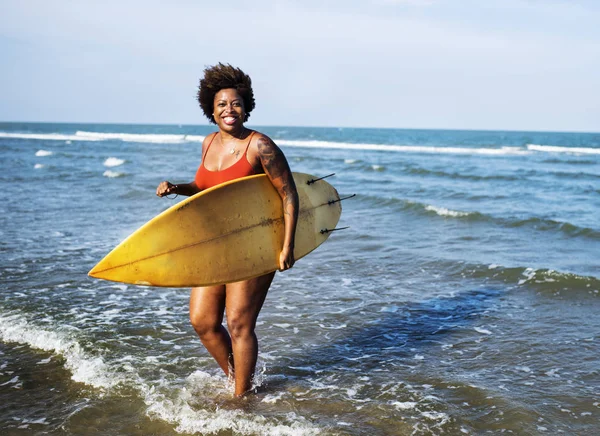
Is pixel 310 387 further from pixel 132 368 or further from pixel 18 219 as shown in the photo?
pixel 18 219

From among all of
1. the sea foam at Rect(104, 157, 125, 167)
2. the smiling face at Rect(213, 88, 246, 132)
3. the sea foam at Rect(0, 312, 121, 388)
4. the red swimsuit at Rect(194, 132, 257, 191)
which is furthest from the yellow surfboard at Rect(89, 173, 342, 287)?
the sea foam at Rect(104, 157, 125, 167)

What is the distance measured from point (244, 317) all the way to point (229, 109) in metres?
1.23

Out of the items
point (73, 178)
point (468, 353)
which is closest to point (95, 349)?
point (468, 353)

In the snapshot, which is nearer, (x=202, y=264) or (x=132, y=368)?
(x=202, y=264)

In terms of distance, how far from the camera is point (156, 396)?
3891 millimetres

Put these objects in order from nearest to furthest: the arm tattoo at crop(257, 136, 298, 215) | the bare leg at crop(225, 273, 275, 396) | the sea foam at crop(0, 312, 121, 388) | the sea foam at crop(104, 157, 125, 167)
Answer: the arm tattoo at crop(257, 136, 298, 215), the bare leg at crop(225, 273, 275, 396), the sea foam at crop(0, 312, 121, 388), the sea foam at crop(104, 157, 125, 167)

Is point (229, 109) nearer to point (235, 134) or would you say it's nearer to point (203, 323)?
point (235, 134)

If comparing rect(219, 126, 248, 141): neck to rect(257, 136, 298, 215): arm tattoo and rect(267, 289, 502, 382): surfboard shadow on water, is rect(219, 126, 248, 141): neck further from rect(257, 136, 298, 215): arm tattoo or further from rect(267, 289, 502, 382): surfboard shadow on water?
rect(267, 289, 502, 382): surfboard shadow on water

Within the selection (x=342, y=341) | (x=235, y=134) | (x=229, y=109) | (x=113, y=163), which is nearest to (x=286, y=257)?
(x=235, y=134)

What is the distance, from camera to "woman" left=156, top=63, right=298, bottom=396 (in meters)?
3.42

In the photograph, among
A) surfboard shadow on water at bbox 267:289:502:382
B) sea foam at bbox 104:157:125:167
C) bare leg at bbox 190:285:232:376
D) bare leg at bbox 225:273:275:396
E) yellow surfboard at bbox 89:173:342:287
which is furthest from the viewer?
sea foam at bbox 104:157:125:167

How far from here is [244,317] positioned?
360cm

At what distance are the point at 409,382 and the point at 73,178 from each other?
56.5 ft

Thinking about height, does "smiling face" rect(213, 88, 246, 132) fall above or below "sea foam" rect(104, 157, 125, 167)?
above
